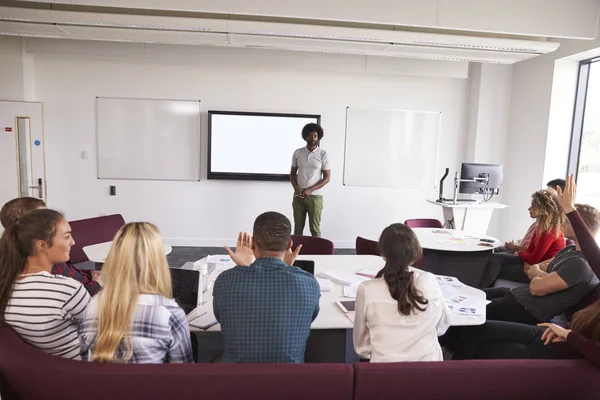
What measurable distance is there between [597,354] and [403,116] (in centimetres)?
518

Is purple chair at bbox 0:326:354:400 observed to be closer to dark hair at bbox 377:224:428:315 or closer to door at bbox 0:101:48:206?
dark hair at bbox 377:224:428:315

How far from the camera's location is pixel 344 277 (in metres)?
2.60

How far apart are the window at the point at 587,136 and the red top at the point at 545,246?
8.33ft

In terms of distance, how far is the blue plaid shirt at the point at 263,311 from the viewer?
156cm

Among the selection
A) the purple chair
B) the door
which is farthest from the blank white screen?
the purple chair

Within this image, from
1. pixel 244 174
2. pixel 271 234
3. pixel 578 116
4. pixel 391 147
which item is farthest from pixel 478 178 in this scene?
pixel 271 234

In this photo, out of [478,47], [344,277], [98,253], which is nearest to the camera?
[344,277]

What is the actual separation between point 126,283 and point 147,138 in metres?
4.92

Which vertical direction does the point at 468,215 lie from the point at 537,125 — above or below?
below

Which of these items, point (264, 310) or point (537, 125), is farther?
point (537, 125)

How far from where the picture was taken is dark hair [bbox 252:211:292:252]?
170cm

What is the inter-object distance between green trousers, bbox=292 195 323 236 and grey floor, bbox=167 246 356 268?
1242 mm

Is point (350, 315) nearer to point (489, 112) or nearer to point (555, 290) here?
point (555, 290)

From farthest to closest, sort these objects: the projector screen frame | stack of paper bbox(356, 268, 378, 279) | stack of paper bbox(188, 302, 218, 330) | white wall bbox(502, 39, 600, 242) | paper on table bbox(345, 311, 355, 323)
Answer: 1. the projector screen frame
2. white wall bbox(502, 39, 600, 242)
3. stack of paper bbox(356, 268, 378, 279)
4. paper on table bbox(345, 311, 355, 323)
5. stack of paper bbox(188, 302, 218, 330)
